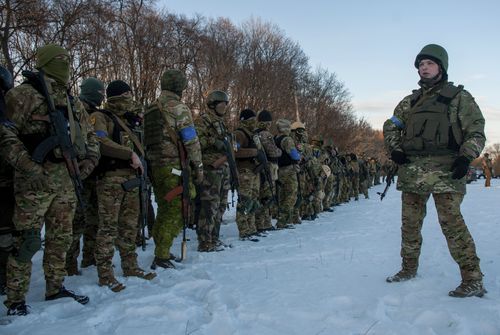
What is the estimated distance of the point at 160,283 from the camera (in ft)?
14.1

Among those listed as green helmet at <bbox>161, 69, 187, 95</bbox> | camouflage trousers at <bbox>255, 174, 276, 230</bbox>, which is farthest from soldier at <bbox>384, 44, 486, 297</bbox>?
camouflage trousers at <bbox>255, 174, 276, 230</bbox>

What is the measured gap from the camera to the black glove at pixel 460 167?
11.8 ft

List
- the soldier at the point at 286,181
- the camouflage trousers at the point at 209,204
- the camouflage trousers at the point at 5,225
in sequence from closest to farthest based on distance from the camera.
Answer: the camouflage trousers at the point at 5,225
the camouflage trousers at the point at 209,204
the soldier at the point at 286,181

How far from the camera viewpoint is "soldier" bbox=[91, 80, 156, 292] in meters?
4.20

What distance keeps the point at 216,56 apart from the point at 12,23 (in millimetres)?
17876

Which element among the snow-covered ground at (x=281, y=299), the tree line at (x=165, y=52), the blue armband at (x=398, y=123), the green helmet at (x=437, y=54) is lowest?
the snow-covered ground at (x=281, y=299)

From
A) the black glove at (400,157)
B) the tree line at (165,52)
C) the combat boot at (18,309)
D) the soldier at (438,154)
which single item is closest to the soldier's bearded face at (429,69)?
the soldier at (438,154)

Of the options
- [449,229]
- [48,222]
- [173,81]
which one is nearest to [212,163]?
[173,81]

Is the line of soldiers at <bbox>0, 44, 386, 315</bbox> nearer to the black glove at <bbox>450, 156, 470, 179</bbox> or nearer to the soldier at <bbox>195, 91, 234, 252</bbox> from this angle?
the soldier at <bbox>195, 91, 234, 252</bbox>

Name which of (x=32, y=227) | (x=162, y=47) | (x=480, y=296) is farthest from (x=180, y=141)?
(x=162, y=47)

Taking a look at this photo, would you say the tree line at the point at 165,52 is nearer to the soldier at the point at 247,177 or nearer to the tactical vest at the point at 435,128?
the soldier at the point at 247,177

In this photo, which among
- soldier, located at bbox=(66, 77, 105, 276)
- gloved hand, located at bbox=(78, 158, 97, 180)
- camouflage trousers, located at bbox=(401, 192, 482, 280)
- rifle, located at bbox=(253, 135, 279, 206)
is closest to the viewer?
camouflage trousers, located at bbox=(401, 192, 482, 280)

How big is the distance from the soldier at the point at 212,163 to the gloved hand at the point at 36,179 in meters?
→ 2.94

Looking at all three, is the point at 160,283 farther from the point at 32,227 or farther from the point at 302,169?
the point at 302,169
